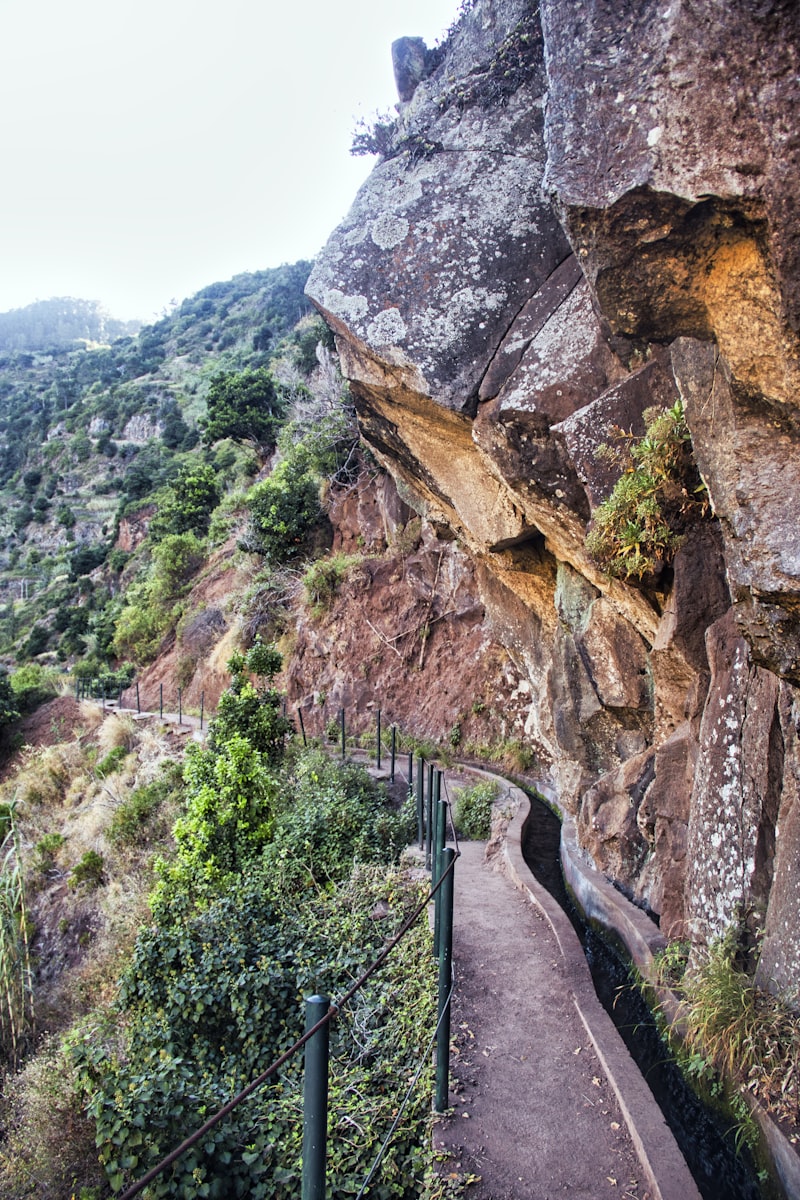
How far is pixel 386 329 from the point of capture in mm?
7398

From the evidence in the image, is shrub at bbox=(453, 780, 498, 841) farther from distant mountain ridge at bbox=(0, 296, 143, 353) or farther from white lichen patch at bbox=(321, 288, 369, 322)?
distant mountain ridge at bbox=(0, 296, 143, 353)

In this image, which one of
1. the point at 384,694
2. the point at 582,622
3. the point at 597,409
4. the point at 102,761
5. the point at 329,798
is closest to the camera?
the point at 597,409

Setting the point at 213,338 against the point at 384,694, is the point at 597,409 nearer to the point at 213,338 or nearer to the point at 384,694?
the point at 384,694

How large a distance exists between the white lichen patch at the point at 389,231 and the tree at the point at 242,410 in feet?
82.2

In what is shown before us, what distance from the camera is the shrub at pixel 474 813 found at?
34.2 ft

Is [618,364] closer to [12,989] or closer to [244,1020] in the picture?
[244,1020]

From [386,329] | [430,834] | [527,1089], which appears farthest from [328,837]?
[386,329]

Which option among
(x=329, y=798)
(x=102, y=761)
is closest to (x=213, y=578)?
(x=102, y=761)

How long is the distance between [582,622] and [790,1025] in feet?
16.4

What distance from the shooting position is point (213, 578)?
28.4m

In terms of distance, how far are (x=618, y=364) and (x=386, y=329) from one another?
2.33m

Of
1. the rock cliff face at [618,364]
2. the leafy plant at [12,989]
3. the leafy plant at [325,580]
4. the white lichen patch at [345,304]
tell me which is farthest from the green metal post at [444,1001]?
the leafy plant at [325,580]

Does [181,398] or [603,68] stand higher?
[181,398]

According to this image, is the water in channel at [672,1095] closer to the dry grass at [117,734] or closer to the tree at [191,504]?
the dry grass at [117,734]
